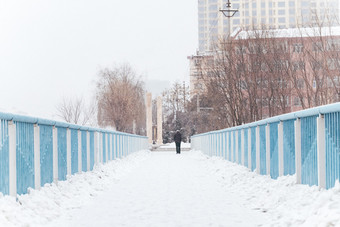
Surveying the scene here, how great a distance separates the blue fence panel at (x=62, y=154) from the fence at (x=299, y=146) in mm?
4454

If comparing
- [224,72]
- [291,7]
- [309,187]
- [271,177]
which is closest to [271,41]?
[224,72]

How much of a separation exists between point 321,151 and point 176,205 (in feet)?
9.15

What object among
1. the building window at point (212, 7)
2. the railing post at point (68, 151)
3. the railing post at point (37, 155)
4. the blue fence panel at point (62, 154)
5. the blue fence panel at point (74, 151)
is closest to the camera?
the railing post at point (37, 155)

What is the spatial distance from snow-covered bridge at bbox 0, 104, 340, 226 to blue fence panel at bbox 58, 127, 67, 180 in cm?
2

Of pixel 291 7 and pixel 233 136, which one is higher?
pixel 291 7

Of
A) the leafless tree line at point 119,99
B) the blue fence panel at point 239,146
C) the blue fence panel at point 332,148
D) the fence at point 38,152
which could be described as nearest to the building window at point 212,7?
the leafless tree line at point 119,99

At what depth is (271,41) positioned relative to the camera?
3825cm

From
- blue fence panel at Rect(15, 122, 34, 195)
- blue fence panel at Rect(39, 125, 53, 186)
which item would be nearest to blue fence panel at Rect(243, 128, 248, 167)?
blue fence panel at Rect(39, 125, 53, 186)

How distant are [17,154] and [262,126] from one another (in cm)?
676

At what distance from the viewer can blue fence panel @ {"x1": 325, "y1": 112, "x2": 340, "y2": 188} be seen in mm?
7429

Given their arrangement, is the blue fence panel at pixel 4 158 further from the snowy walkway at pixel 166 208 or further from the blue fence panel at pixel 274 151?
the blue fence panel at pixel 274 151

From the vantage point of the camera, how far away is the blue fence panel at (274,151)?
11.5 m

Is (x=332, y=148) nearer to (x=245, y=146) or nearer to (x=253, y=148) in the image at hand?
→ (x=253, y=148)

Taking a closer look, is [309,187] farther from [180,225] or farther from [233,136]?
[233,136]
